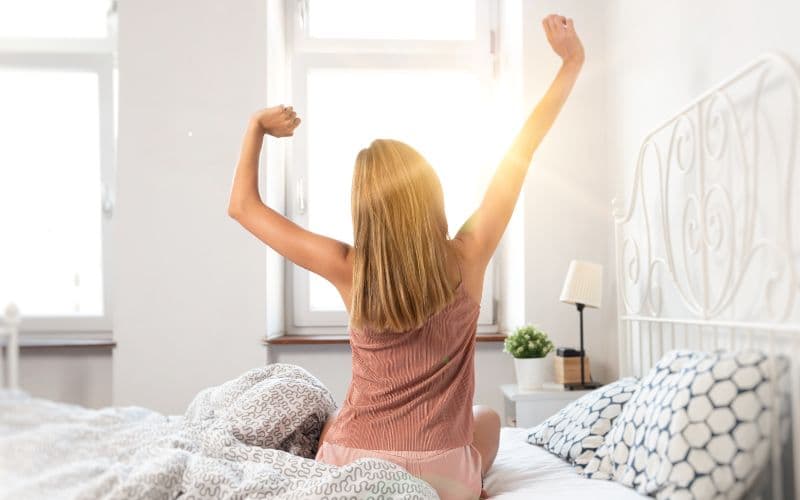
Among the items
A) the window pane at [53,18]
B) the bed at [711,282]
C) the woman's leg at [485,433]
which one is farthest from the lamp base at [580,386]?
the window pane at [53,18]

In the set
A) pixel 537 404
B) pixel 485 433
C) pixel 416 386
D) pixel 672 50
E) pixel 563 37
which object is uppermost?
pixel 672 50

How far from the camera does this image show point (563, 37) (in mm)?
1220

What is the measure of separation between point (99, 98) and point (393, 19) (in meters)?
2.40

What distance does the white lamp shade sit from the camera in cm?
217

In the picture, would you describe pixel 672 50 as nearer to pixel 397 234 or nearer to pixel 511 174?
pixel 511 174

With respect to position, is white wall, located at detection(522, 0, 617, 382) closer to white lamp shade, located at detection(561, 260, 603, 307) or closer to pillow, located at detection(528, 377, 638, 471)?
white lamp shade, located at detection(561, 260, 603, 307)

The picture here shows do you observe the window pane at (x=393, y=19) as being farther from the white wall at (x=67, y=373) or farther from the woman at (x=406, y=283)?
the white wall at (x=67, y=373)

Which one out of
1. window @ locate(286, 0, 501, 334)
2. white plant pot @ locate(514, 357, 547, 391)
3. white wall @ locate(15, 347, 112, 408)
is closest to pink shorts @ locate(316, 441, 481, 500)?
white wall @ locate(15, 347, 112, 408)

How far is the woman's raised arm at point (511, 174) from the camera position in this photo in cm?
116

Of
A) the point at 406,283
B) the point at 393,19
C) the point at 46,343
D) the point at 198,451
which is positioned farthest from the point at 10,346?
the point at 393,19

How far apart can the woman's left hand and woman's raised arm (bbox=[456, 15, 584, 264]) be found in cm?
33

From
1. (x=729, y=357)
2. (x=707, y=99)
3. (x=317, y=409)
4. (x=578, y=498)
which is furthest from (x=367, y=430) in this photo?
(x=707, y=99)

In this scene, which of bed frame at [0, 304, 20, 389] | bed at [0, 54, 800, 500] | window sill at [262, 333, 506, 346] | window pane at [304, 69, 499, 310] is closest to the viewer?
bed frame at [0, 304, 20, 389]

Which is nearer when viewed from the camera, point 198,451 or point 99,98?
point 99,98
